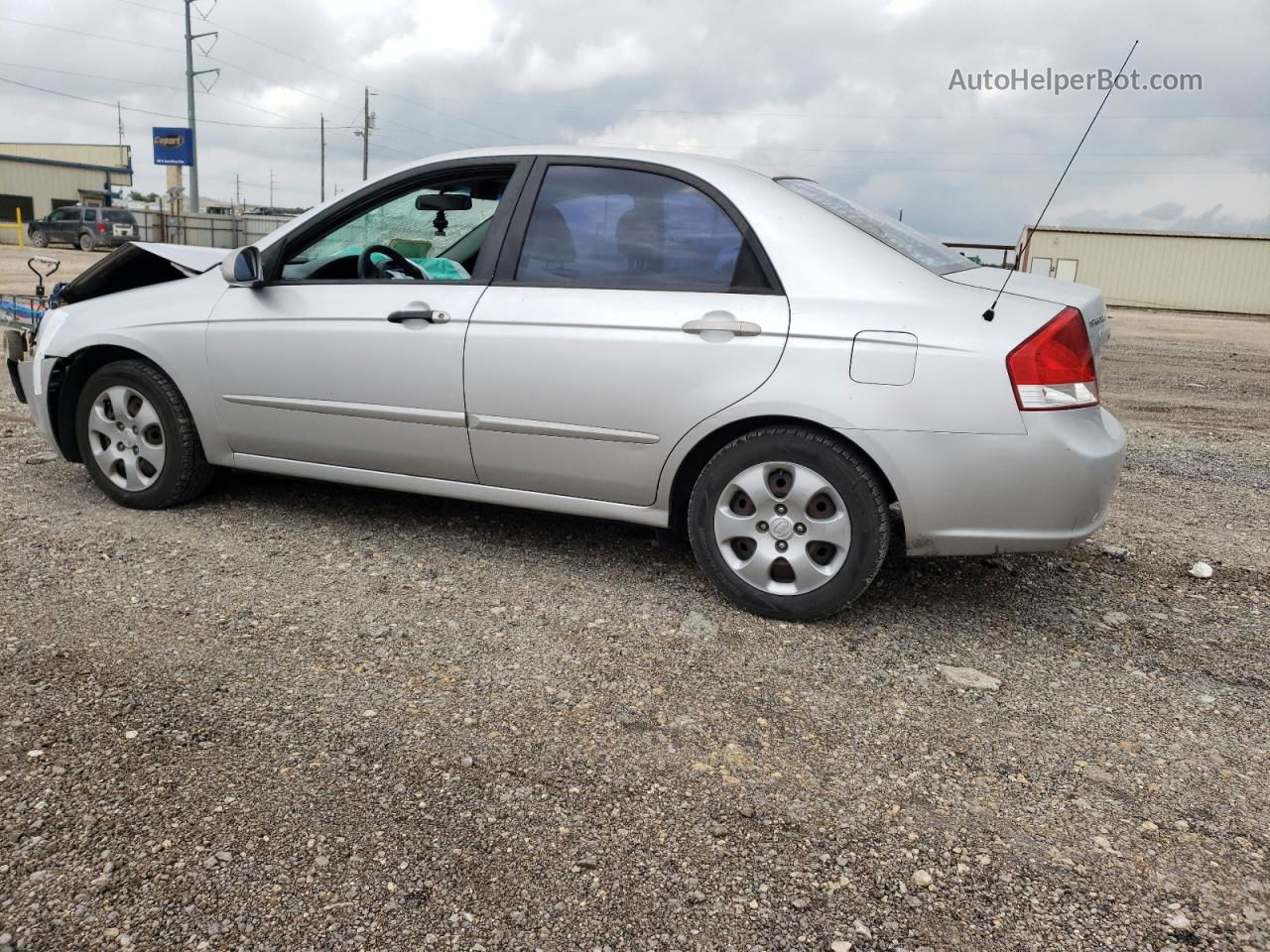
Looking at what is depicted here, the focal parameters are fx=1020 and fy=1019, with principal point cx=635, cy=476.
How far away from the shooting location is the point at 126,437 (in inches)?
183

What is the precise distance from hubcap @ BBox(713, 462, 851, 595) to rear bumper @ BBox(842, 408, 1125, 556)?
23 cm

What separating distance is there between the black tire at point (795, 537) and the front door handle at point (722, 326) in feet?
1.12

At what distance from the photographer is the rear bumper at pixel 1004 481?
322 cm

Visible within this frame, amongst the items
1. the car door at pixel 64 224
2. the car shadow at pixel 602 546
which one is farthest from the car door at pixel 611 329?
the car door at pixel 64 224

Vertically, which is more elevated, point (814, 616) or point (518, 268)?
point (518, 268)

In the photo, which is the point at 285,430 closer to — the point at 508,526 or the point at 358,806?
the point at 508,526

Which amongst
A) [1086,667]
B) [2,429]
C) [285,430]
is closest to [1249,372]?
[1086,667]

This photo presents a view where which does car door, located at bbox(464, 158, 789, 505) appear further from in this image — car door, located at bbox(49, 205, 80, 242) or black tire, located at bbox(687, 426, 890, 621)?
car door, located at bbox(49, 205, 80, 242)

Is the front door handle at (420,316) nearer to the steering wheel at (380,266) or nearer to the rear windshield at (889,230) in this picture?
the steering wheel at (380,266)

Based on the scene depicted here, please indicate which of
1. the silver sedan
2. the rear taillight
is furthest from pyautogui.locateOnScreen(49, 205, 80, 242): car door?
the rear taillight

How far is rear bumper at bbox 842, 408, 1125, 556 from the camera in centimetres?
322

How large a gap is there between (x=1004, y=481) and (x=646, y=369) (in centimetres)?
125

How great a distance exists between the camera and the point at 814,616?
140 inches

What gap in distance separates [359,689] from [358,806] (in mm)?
625
